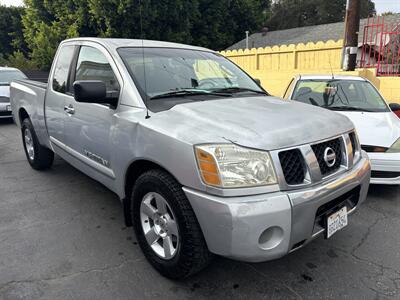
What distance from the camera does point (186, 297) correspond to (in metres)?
2.39

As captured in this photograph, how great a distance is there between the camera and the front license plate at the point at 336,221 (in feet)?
7.71

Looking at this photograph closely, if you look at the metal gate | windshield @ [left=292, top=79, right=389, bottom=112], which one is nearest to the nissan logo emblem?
windshield @ [left=292, top=79, right=389, bottom=112]

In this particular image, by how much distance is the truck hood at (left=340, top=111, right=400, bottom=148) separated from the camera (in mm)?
4044

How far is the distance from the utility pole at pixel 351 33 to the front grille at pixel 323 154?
608 cm

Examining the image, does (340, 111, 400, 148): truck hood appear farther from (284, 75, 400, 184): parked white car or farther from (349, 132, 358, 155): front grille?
(349, 132, 358, 155): front grille

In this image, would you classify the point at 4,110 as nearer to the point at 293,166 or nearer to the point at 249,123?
the point at 249,123

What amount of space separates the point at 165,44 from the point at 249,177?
2.12 metres

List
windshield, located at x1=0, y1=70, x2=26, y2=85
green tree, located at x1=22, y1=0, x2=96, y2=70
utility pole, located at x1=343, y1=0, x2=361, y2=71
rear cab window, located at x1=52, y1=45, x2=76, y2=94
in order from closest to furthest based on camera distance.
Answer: rear cab window, located at x1=52, y1=45, x2=76, y2=94, utility pole, located at x1=343, y1=0, x2=361, y2=71, windshield, located at x1=0, y1=70, x2=26, y2=85, green tree, located at x1=22, y1=0, x2=96, y2=70

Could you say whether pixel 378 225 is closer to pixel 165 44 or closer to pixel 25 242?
pixel 165 44

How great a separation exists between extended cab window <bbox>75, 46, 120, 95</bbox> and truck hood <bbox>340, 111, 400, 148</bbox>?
115 inches

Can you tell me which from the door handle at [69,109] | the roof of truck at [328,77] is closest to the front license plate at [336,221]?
the door handle at [69,109]

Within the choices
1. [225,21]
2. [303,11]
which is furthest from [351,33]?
[303,11]

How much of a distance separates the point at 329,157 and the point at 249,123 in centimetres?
62

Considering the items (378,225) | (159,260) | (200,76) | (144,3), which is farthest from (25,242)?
(144,3)
